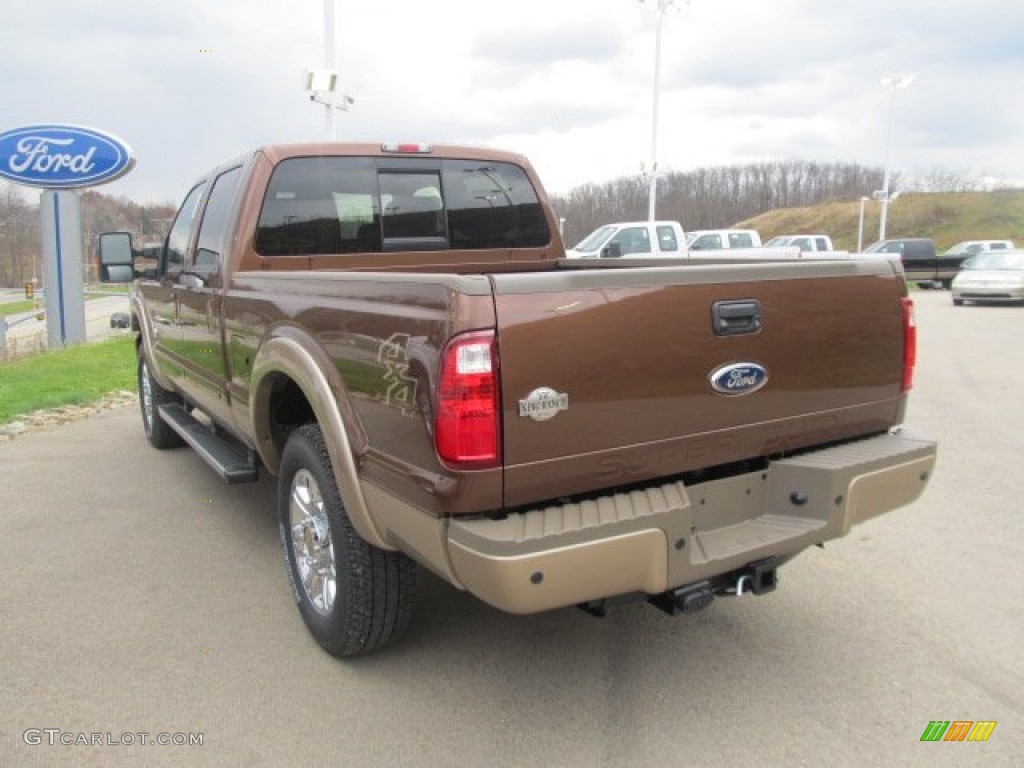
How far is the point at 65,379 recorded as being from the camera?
33.9 feet

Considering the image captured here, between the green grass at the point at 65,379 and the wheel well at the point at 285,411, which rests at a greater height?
the wheel well at the point at 285,411

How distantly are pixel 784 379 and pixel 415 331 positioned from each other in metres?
1.32

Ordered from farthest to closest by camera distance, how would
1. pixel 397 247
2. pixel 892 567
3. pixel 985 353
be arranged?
pixel 985 353
pixel 397 247
pixel 892 567

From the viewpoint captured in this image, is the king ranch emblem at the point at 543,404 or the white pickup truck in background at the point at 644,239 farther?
the white pickup truck in background at the point at 644,239

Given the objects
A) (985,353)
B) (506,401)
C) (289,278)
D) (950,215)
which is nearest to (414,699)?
(506,401)

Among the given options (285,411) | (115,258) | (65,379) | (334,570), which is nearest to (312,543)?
(334,570)

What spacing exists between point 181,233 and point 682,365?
3.95 meters

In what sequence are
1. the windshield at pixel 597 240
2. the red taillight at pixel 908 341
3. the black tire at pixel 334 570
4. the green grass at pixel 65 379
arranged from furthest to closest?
the windshield at pixel 597 240 → the green grass at pixel 65 379 → the red taillight at pixel 908 341 → the black tire at pixel 334 570

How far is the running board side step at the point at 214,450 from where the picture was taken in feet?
13.6

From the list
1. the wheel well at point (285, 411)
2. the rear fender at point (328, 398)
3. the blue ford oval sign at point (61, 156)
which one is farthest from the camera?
the blue ford oval sign at point (61, 156)

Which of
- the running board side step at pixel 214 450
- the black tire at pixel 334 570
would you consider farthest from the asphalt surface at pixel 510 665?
the running board side step at pixel 214 450

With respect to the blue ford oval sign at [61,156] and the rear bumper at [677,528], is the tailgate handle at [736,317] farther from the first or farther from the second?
the blue ford oval sign at [61,156]

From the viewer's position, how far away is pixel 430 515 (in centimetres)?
242

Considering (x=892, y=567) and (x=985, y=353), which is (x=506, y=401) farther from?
(x=985, y=353)
